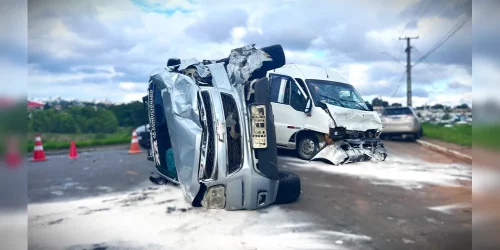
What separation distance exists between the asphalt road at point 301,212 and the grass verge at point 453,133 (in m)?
0.09

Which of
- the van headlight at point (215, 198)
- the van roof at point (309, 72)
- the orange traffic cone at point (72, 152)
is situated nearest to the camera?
the van roof at point (309, 72)

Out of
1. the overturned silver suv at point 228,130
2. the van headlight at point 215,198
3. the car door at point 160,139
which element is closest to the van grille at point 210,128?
the overturned silver suv at point 228,130

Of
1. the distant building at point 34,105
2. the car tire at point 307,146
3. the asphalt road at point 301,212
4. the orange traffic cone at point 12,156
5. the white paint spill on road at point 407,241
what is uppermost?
the distant building at point 34,105

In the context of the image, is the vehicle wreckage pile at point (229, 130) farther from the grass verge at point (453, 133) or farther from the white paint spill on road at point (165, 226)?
the grass verge at point (453, 133)

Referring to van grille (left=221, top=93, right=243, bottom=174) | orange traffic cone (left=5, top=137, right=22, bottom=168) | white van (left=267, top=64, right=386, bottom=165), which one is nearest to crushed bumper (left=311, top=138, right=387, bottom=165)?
white van (left=267, top=64, right=386, bottom=165)

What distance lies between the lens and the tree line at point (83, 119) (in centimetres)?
186

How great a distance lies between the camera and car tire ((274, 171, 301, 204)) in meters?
1.79

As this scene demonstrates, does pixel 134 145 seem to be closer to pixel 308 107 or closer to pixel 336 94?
pixel 308 107

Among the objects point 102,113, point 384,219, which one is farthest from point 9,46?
point 384,219

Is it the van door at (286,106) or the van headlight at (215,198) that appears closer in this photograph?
the van door at (286,106)

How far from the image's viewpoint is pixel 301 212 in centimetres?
183

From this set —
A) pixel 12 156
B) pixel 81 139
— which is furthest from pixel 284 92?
pixel 12 156

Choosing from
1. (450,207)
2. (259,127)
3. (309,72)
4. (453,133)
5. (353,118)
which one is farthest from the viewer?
(453,133)

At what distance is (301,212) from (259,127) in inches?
18.7
